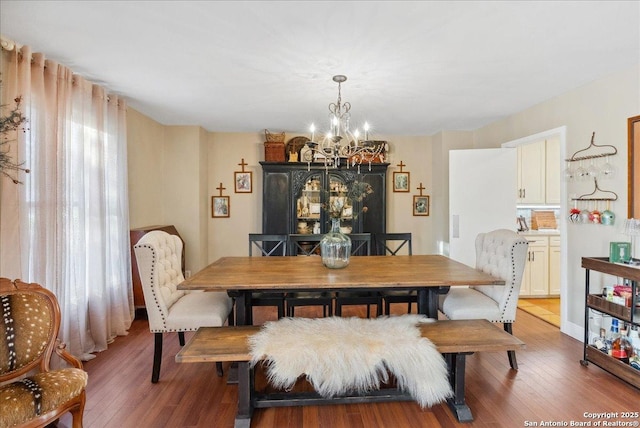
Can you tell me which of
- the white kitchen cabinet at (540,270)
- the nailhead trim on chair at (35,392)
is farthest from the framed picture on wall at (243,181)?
the white kitchen cabinet at (540,270)

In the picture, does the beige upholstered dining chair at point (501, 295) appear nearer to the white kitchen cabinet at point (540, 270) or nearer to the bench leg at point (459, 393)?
the bench leg at point (459, 393)

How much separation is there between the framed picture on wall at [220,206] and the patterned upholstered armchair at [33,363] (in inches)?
121

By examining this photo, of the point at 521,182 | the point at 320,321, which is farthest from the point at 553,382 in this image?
the point at 521,182

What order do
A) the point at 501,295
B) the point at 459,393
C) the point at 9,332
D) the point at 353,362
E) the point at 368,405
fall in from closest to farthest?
the point at 9,332
the point at 353,362
the point at 459,393
the point at 368,405
the point at 501,295

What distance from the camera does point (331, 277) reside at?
2279 mm

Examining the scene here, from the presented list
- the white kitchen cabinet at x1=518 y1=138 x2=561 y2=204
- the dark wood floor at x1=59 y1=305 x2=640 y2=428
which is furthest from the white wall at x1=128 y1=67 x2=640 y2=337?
the dark wood floor at x1=59 y1=305 x2=640 y2=428

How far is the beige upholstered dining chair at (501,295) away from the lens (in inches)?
97.1

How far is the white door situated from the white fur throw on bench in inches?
102

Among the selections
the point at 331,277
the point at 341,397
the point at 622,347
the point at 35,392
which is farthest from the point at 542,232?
the point at 35,392

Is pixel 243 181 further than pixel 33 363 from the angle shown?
Yes

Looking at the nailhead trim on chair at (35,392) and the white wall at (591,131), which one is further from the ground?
the white wall at (591,131)

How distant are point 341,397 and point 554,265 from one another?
3794 millimetres

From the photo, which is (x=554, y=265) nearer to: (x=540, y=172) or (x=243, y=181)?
(x=540, y=172)

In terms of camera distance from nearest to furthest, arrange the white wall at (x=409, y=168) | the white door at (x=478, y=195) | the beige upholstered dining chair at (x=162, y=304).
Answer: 1. the beige upholstered dining chair at (x=162, y=304)
2. the white wall at (x=409, y=168)
3. the white door at (x=478, y=195)
